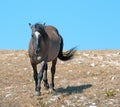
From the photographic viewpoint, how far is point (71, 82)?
60.7 ft

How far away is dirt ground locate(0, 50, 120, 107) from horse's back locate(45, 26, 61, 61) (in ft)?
4.31

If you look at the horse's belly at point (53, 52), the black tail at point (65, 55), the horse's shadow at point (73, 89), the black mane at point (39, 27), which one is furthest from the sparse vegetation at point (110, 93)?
the black tail at point (65, 55)

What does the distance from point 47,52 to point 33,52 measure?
23.9 inches

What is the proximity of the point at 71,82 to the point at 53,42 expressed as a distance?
2.38 m

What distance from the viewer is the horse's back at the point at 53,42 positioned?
54.1ft

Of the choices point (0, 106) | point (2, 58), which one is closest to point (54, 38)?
point (0, 106)

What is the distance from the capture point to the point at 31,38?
1595 cm

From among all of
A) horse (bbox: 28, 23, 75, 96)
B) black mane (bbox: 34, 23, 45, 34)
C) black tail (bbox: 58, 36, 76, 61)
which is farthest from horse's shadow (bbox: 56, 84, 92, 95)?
black mane (bbox: 34, 23, 45, 34)

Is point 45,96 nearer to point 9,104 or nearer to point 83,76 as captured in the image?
point 9,104

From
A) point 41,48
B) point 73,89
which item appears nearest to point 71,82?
point 73,89

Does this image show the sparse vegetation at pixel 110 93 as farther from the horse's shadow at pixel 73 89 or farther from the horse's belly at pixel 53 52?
the horse's belly at pixel 53 52

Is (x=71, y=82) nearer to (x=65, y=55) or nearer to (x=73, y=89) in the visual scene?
(x=65, y=55)

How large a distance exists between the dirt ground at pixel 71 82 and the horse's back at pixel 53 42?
1.31 m

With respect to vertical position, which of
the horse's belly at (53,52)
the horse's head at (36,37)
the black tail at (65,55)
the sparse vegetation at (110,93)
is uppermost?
the horse's head at (36,37)
